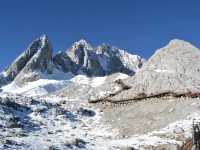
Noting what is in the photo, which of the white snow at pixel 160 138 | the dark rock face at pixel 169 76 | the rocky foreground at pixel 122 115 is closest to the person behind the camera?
the rocky foreground at pixel 122 115

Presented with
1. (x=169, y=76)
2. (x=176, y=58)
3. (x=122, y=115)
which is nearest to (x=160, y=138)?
(x=122, y=115)

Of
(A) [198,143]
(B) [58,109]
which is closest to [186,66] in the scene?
(B) [58,109]

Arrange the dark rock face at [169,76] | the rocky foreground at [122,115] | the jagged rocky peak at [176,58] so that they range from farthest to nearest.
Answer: the jagged rocky peak at [176,58] < the dark rock face at [169,76] < the rocky foreground at [122,115]

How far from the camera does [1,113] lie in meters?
64.7

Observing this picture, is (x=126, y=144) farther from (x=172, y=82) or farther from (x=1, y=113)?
(x=172, y=82)

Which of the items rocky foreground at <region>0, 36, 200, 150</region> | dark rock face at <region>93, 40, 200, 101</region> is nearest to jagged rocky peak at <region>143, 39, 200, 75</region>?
dark rock face at <region>93, 40, 200, 101</region>

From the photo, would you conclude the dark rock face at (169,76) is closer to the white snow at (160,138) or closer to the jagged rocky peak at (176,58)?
the jagged rocky peak at (176,58)

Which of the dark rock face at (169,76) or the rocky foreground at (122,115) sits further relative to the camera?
the dark rock face at (169,76)

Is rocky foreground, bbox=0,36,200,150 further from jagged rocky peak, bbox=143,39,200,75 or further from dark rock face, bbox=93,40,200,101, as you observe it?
jagged rocky peak, bbox=143,39,200,75

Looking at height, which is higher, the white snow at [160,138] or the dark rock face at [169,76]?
the dark rock face at [169,76]

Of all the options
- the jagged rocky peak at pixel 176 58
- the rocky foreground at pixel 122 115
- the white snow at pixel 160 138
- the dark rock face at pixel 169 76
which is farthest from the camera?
the jagged rocky peak at pixel 176 58

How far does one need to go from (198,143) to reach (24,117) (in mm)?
29926

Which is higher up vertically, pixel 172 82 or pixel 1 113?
pixel 172 82

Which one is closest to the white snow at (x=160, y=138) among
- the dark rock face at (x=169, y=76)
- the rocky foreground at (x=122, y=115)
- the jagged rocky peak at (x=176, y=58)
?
the rocky foreground at (x=122, y=115)
